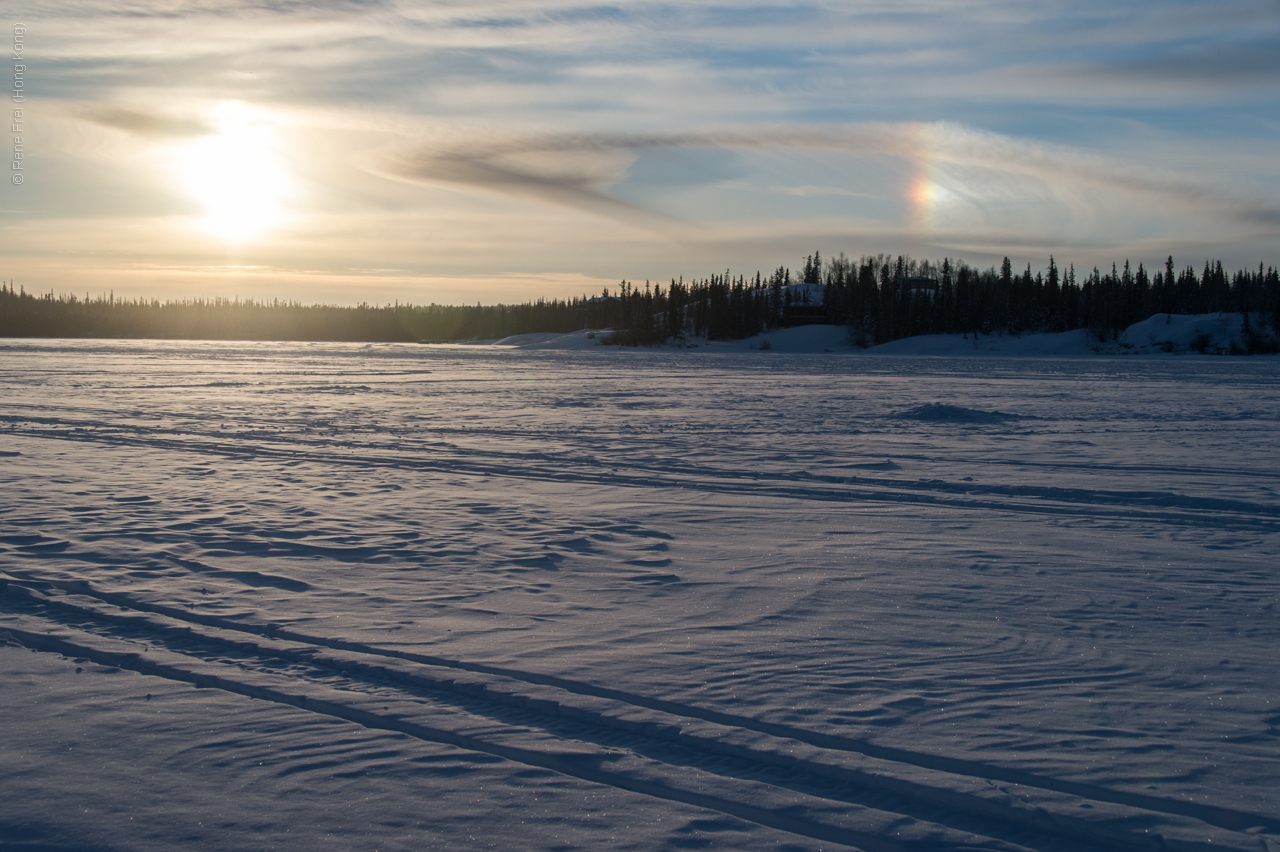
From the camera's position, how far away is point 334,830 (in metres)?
3.14

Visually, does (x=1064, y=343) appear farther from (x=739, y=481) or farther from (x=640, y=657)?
(x=640, y=657)

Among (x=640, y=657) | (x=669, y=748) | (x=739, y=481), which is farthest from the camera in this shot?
(x=739, y=481)

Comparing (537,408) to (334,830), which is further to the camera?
(537,408)

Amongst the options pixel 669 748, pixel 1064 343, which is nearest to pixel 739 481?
pixel 669 748

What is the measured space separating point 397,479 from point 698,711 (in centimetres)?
738

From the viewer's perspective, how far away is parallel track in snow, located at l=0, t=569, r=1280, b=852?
10.3 feet

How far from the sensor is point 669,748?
3.70 metres

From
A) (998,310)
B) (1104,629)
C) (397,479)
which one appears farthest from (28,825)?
(998,310)

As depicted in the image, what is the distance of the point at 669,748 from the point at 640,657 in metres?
1.00

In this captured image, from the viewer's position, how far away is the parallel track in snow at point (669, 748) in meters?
3.13

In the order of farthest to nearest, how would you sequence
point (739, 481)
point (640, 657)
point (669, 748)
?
point (739, 481)
point (640, 657)
point (669, 748)

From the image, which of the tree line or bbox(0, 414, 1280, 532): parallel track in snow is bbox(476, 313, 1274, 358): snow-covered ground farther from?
bbox(0, 414, 1280, 532): parallel track in snow

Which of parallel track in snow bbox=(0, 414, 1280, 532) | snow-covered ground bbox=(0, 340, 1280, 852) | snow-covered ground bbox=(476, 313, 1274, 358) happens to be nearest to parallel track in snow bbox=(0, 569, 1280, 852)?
snow-covered ground bbox=(0, 340, 1280, 852)

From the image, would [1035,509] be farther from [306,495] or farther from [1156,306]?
[1156,306]
